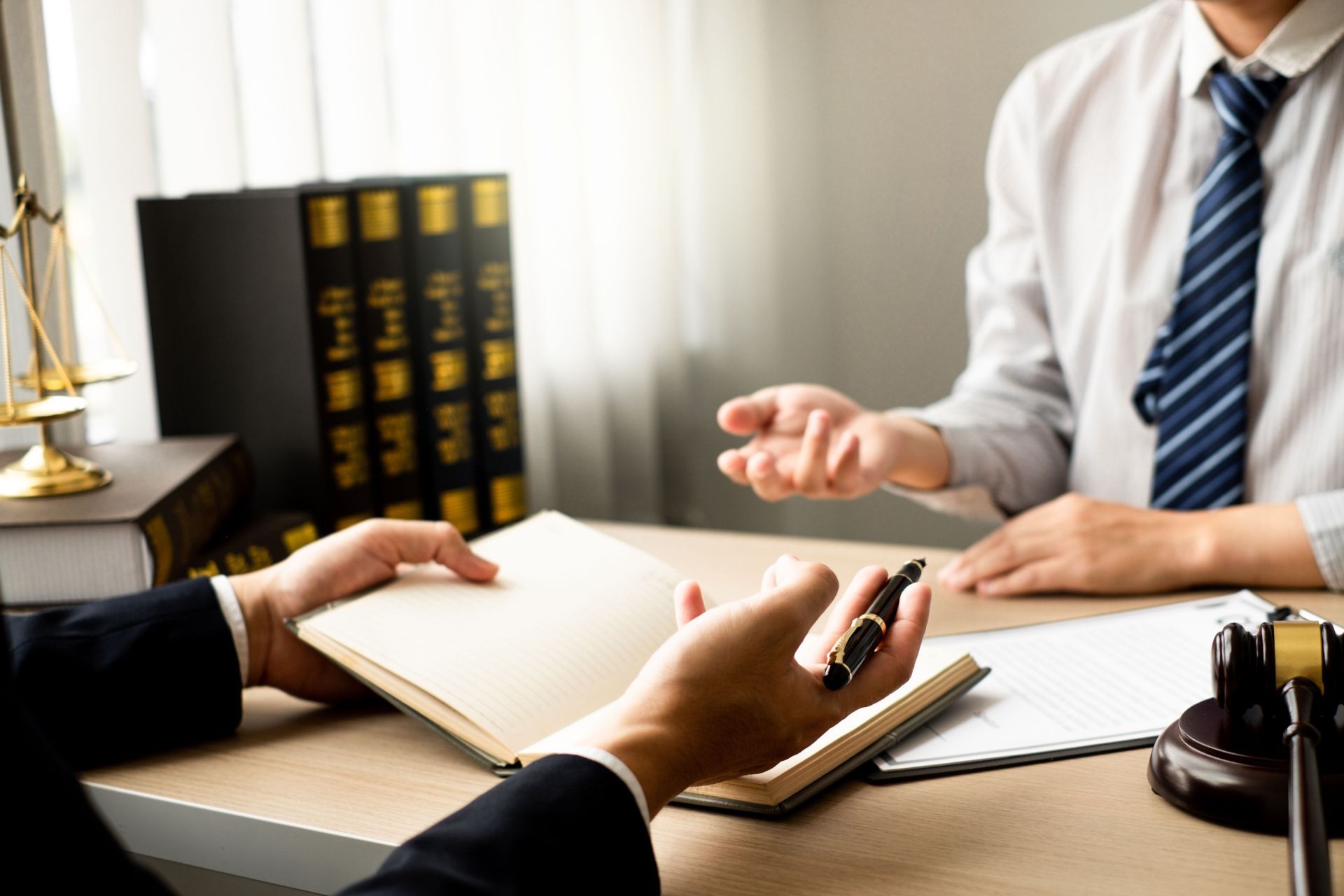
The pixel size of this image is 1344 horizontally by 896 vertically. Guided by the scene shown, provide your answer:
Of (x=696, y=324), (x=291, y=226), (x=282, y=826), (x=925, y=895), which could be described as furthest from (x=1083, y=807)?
(x=696, y=324)

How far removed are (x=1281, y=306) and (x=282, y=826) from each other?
3.49 feet

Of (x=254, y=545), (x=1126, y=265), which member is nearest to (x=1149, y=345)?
(x=1126, y=265)

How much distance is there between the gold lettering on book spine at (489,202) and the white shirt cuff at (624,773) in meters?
0.90

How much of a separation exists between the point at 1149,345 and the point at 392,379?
2.70 ft

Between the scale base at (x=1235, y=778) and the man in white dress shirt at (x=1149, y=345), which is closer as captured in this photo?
the scale base at (x=1235, y=778)

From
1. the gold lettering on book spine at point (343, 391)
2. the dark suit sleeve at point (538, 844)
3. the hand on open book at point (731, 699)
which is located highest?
the gold lettering on book spine at point (343, 391)

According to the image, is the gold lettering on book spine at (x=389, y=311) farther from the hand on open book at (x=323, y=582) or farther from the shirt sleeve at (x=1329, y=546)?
the shirt sleeve at (x=1329, y=546)

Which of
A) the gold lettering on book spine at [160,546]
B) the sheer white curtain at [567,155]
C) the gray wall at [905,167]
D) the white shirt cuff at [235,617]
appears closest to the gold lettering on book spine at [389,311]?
the sheer white curtain at [567,155]

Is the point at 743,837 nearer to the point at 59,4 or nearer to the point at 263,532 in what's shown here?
the point at 263,532

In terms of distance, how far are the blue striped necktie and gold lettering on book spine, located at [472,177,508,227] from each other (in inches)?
29.0

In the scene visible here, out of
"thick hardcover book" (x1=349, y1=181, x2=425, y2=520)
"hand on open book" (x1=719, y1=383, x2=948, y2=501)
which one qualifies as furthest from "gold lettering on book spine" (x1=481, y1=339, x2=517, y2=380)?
"hand on open book" (x1=719, y1=383, x2=948, y2=501)

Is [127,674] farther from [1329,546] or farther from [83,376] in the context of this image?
[1329,546]

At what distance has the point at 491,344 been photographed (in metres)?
1.40

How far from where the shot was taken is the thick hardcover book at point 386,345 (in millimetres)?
1242
